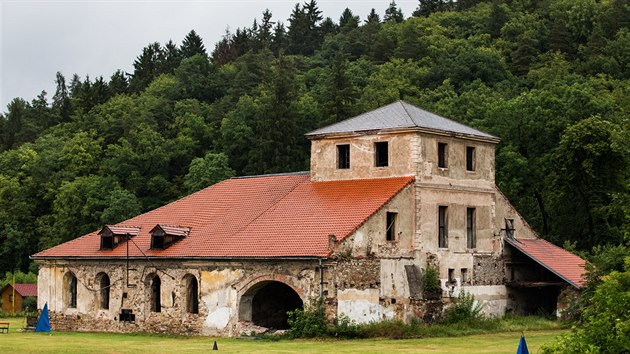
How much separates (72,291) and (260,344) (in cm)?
1563

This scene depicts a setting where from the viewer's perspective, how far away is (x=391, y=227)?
152 ft

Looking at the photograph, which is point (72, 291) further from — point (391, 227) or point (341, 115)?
point (341, 115)

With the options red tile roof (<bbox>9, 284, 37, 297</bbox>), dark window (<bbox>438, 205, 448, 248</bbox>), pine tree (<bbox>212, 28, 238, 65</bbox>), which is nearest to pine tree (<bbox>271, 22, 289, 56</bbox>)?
pine tree (<bbox>212, 28, 238, 65</bbox>)

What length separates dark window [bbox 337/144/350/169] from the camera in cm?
5028

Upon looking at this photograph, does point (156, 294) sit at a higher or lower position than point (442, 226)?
lower

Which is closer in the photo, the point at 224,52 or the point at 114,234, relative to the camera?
the point at 114,234

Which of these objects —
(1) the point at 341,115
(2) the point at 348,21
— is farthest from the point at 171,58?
(1) the point at 341,115

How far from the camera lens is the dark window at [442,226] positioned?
4884 centimetres

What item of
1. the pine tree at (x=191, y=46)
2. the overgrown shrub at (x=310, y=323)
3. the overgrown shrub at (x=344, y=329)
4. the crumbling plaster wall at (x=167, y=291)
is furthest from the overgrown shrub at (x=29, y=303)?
the pine tree at (x=191, y=46)

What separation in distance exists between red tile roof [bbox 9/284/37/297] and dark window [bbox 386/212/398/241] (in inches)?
1487

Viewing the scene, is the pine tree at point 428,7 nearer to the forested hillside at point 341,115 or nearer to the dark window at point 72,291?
the forested hillside at point 341,115

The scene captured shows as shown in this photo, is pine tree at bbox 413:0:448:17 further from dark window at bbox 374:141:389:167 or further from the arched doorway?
the arched doorway

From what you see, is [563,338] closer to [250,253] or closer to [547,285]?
[250,253]

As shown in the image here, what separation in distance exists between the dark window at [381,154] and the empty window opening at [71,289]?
15877mm
